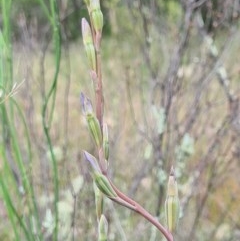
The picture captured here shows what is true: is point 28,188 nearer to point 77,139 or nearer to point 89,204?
point 89,204

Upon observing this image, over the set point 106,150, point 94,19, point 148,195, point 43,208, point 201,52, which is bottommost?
point 148,195

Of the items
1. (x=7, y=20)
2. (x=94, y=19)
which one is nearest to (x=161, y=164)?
(x=7, y=20)

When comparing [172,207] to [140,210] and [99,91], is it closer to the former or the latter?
[140,210]

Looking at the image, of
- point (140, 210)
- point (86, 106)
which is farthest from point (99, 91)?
point (140, 210)

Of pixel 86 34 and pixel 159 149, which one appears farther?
pixel 159 149

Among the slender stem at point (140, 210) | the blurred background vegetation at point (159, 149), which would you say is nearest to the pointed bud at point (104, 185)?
the slender stem at point (140, 210)

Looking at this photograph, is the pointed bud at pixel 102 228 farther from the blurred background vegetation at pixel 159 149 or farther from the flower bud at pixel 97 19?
the blurred background vegetation at pixel 159 149
